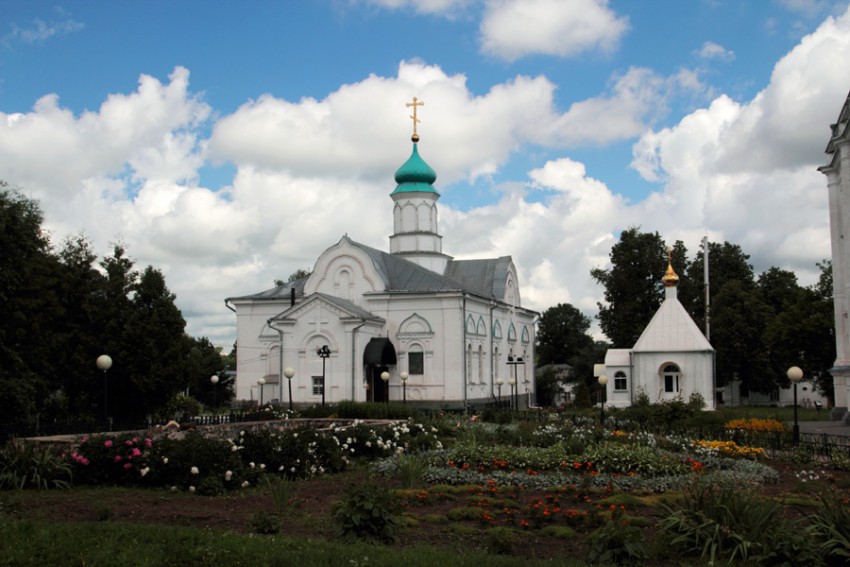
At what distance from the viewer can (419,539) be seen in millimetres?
9094

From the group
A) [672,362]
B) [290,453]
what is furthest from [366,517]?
[672,362]

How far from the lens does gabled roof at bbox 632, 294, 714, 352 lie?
32656mm

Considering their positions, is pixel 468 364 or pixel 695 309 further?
pixel 695 309

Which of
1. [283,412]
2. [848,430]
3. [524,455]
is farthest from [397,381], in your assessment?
[524,455]

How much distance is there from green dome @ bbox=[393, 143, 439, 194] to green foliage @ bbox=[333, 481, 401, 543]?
3314 cm

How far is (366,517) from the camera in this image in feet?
28.3

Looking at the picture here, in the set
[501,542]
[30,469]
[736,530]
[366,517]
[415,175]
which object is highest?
[415,175]

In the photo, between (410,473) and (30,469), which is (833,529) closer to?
(410,473)

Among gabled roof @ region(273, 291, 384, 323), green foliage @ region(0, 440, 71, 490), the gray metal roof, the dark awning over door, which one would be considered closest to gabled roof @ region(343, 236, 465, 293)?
the gray metal roof

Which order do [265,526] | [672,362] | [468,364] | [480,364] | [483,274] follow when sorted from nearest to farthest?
[265,526]
[672,362]
[468,364]
[480,364]
[483,274]

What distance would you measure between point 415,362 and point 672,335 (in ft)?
A: 35.6

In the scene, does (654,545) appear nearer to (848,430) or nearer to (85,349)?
(848,430)

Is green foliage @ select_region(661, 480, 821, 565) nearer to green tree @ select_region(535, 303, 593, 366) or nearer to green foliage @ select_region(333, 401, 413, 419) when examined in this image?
green foliage @ select_region(333, 401, 413, 419)

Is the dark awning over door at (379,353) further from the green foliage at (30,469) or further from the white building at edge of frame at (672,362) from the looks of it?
the green foliage at (30,469)
